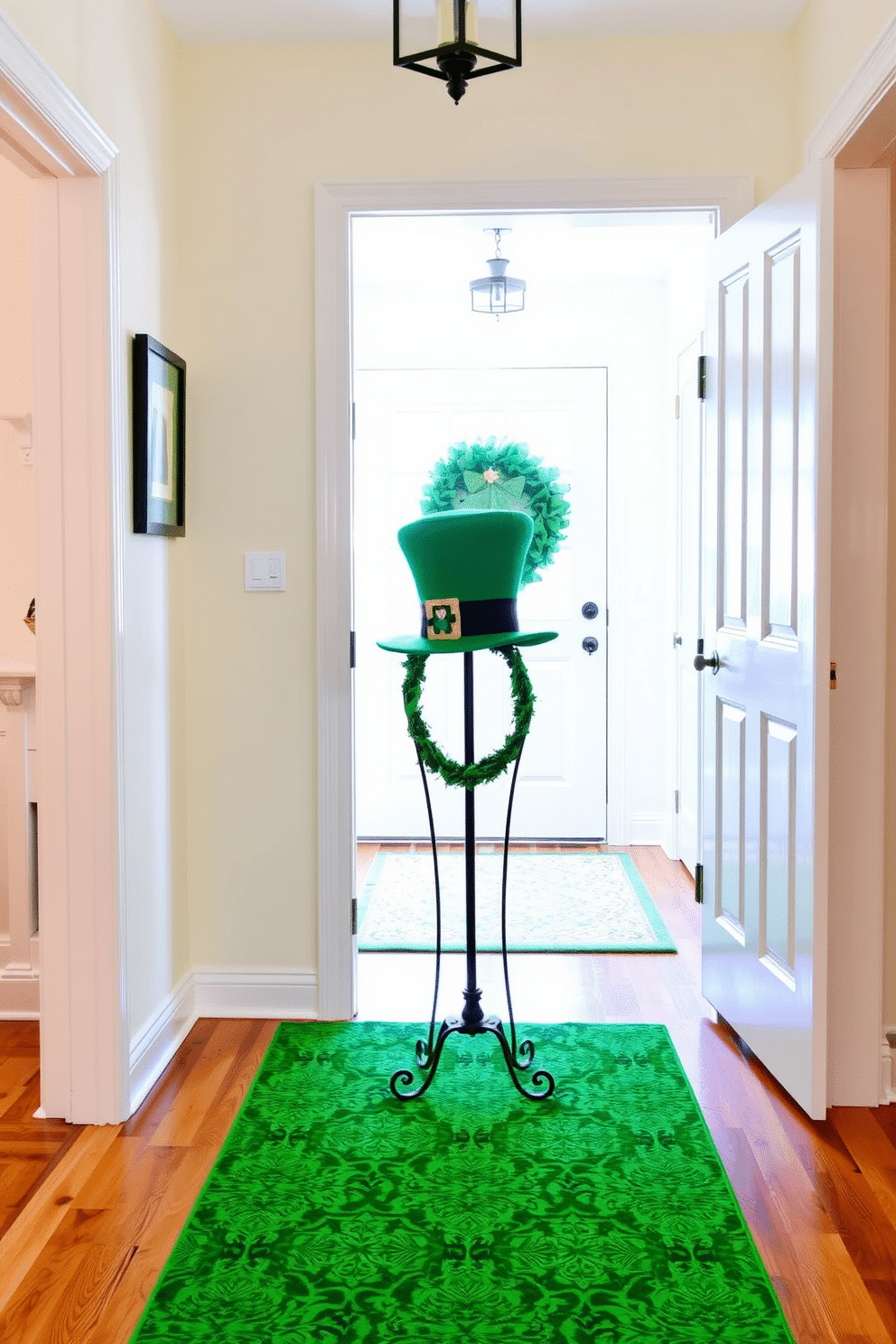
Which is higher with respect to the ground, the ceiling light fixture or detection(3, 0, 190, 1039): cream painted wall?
the ceiling light fixture

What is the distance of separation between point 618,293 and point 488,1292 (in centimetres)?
415

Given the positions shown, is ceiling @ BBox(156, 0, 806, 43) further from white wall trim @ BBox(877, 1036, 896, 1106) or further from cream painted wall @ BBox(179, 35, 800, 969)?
white wall trim @ BBox(877, 1036, 896, 1106)

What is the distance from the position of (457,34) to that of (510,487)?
308 centimetres

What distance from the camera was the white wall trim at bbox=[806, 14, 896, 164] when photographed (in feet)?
6.74

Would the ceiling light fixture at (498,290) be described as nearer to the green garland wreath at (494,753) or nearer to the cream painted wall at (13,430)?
the cream painted wall at (13,430)

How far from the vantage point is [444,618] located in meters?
2.51

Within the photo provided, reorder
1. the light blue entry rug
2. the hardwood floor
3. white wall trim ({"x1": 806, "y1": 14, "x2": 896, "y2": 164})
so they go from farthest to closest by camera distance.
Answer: the light blue entry rug → white wall trim ({"x1": 806, "y1": 14, "x2": 896, "y2": 164}) → the hardwood floor

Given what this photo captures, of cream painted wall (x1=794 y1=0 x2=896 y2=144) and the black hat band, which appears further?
the black hat band

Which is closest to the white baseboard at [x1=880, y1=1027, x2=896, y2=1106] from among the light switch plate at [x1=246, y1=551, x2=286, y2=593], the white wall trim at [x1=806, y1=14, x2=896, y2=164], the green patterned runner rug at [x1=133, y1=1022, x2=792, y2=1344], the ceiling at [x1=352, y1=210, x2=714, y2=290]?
the green patterned runner rug at [x1=133, y1=1022, x2=792, y2=1344]

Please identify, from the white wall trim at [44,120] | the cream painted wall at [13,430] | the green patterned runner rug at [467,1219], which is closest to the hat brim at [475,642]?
the green patterned runner rug at [467,1219]

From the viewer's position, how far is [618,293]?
493 centimetres

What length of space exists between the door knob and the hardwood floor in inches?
37.6

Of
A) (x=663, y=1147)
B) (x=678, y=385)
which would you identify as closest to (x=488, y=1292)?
(x=663, y=1147)

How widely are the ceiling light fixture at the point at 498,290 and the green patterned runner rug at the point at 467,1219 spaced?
2.91m
